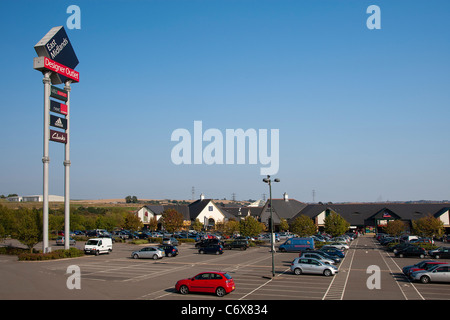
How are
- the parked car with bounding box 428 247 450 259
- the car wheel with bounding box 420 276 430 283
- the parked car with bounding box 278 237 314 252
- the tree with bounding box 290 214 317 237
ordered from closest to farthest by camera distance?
the car wheel with bounding box 420 276 430 283 → the parked car with bounding box 428 247 450 259 → the parked car with bounding box 278 237 314 252 → the tree with bounding box 290 214 317 237

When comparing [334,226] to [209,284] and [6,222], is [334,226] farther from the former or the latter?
[6,222]

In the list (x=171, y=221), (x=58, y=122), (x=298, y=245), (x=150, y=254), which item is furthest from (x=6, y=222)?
(x=298, y=245)

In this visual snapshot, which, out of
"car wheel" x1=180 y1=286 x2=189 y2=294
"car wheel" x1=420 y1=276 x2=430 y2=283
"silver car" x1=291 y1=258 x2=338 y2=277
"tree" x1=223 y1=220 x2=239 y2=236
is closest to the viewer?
"car wheel" x1=180 y1=286 x2=189 y2=294

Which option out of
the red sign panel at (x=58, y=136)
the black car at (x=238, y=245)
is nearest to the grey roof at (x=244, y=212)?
the black car at (x=238, y=245)

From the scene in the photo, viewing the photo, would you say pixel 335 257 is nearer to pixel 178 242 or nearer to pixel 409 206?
pixel 178 242

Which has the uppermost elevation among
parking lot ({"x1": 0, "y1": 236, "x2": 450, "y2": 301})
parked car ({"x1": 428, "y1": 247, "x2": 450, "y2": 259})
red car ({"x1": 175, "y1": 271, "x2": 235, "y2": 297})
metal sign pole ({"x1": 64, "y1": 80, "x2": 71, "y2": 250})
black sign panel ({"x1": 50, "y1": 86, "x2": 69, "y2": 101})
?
black sign panel ({"x1": 50, "y1": 86, "x2": 69, "y2": 101})

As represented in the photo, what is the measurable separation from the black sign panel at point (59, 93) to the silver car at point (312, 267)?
31877 millimetres

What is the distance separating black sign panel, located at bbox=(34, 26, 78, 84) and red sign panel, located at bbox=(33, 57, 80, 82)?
469 millimetres

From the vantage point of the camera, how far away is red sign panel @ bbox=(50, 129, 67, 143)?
41.9 metres

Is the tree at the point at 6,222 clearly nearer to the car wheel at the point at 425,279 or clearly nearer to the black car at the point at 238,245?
the black car at the point at 238,245

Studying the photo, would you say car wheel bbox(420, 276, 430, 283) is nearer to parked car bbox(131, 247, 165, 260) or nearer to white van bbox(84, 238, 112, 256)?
parked car bbox(131, 247, 165, 260)

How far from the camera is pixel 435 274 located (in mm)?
25766

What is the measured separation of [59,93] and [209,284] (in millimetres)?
31831

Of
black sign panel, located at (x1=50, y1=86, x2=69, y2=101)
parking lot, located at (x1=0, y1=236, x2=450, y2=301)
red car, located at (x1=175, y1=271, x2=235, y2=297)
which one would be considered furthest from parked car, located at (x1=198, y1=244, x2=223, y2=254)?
red car, located at (x1=175, y1=271, x2=235, y2=297)
